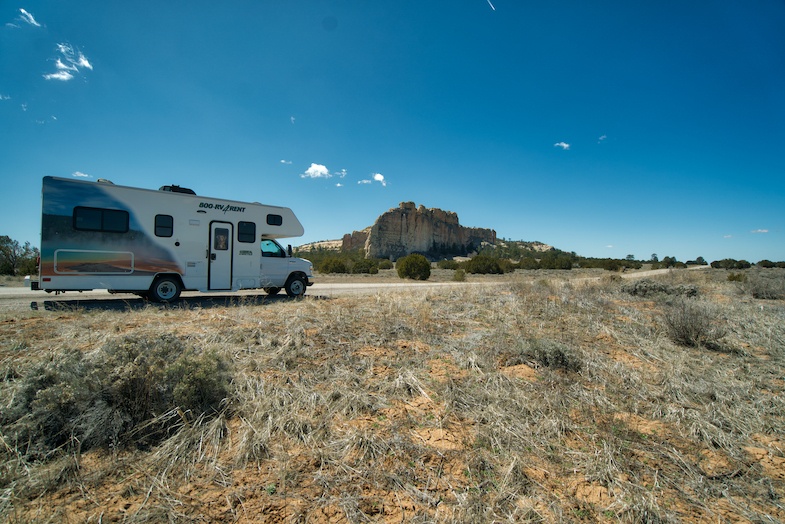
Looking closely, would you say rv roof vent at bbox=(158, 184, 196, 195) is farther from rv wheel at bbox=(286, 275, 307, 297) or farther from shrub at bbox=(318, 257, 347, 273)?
shrub at bbox=(318, 257, 347, 273)

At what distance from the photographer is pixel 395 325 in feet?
22.1

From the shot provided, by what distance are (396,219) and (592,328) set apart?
86.3 metres

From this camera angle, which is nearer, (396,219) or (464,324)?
(464,324)

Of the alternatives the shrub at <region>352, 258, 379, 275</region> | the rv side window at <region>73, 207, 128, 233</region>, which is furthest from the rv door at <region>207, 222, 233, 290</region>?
the shrub at <region>352, 258, 379, 275</region>

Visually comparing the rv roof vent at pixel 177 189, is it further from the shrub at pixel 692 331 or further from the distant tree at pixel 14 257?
the distant tree at pixel 14 257

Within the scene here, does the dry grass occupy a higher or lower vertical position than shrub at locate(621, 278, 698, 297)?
lower

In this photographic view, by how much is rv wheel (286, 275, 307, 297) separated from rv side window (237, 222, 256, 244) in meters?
1.94

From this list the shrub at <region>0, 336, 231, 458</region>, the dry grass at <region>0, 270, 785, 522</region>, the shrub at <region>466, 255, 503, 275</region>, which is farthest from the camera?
the shrub at <region>466, 255, 503, 275</region>

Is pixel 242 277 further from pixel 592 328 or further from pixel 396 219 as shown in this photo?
pixel 396 219

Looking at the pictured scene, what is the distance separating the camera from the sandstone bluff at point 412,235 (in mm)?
88875

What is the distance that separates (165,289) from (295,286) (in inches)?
152

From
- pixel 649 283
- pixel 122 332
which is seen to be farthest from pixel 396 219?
pixel 122 332

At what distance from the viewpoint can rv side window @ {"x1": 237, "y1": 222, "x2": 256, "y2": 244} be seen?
A: 10766mm

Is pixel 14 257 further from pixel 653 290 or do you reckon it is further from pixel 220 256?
pixel 653 290
